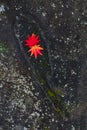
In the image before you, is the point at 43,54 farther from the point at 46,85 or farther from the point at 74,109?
the point at 74,109

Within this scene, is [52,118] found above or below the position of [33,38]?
below

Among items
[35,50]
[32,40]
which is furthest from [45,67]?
[32,40]

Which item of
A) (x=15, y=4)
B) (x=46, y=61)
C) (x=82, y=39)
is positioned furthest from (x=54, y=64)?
(x=15, y=4)

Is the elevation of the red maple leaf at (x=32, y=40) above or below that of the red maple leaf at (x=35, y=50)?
above

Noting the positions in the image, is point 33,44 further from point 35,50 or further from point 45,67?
point 45,67
